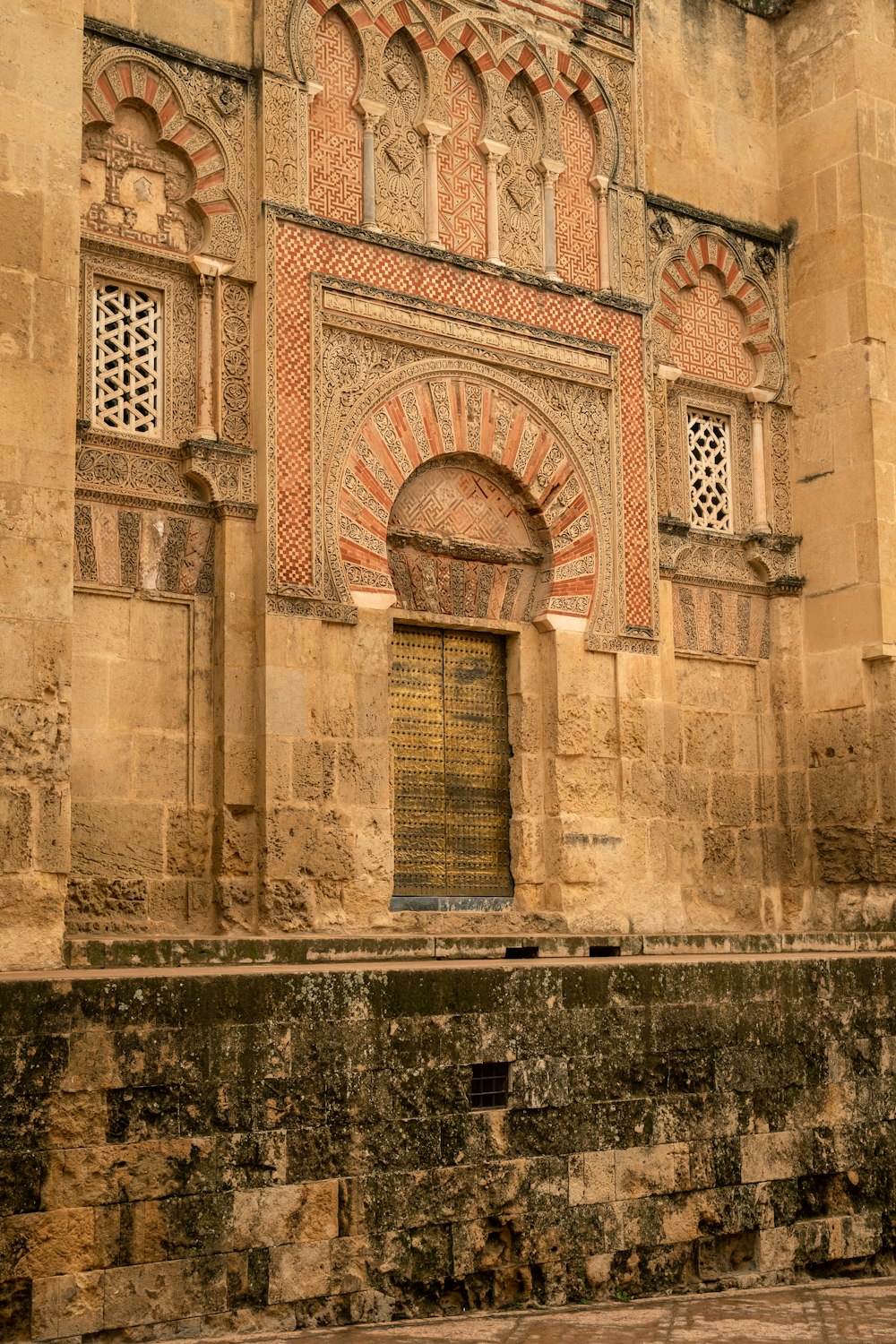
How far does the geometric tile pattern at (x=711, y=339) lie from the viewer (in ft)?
31.7

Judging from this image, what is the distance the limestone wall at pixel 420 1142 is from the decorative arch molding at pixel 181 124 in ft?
12.9

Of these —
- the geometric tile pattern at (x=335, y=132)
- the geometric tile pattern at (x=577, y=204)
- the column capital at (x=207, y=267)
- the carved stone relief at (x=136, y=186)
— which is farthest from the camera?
the geometric tile pattern at (x=577, y=204)

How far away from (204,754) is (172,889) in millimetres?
623

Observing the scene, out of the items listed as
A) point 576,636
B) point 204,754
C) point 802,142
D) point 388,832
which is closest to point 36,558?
point 204,754

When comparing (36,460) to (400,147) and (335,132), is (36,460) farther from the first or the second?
(400,147)

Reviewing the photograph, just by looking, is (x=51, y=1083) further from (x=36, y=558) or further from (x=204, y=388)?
(x=204, y=388)

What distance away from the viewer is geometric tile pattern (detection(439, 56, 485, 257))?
8594 mm

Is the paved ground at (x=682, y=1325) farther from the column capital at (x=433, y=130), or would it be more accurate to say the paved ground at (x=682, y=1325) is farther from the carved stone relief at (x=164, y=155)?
the column capital at (x=433, y=130)

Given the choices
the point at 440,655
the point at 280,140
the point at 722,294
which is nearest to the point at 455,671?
the point at 440,655

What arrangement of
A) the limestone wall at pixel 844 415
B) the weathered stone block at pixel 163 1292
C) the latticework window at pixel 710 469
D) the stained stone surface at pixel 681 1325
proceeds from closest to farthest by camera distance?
the weathered stone block at pixel 163 1292 < the stained stone surface at pixel 681 1325 < the limestone wall at pixel 844 415 < the latticework window at pixel 710 469

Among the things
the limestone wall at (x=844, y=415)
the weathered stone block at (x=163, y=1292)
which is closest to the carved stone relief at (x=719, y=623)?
the limestone wall at (x=844, y=415)

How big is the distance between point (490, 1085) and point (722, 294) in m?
5.77

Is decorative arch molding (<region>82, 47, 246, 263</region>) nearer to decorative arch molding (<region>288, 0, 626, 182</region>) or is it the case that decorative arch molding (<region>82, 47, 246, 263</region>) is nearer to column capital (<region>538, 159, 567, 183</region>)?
decorative arch molding (<region>288, 0, 626, 182</region>)

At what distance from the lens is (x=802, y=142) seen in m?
10.1
